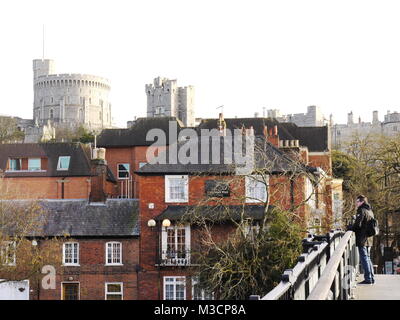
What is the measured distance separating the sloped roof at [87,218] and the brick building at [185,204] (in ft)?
4.83

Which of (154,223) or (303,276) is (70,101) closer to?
(154,223)

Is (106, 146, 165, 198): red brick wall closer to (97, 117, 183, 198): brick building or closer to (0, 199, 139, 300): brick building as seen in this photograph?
(97, 117, 183, 198): brick building

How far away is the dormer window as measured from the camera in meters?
62.0

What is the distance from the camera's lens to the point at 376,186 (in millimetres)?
54688

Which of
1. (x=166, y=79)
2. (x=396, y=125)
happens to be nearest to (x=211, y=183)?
(x=396, y=125)

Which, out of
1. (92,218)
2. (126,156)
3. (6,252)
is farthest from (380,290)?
(126,156)

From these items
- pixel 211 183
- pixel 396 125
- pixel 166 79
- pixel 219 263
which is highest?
pixel 166 79

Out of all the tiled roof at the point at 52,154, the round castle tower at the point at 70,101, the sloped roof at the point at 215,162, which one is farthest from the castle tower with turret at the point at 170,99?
the sloped roof at the point at 215,162

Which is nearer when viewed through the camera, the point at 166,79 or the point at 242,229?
the point at 242,229

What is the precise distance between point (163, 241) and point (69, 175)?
Result: 24.9m

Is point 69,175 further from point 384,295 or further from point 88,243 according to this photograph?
point 384,295

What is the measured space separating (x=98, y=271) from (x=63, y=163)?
25639 millimetres

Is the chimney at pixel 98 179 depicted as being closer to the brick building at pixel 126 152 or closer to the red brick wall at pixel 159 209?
the red brick wall at pixel 159 209
